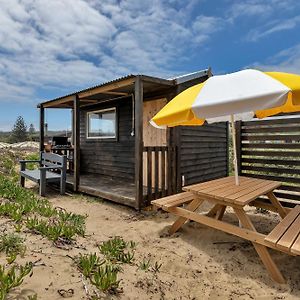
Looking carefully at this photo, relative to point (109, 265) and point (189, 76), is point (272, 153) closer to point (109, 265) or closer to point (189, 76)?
point (189, 76)

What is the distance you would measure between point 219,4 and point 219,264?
729 cm

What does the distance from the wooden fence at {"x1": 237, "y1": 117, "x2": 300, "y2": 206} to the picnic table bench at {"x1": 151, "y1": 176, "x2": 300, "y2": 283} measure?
0.77 m

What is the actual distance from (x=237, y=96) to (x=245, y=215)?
1386 mm

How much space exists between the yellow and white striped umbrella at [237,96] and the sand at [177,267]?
173cm

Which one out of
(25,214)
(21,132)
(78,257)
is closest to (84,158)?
(25,214)

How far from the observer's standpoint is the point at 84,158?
9758mm

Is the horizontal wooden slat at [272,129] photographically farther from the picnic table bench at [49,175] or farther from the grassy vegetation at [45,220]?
the picnic table bench at [49,175]

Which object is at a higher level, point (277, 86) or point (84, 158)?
point (277, 86)

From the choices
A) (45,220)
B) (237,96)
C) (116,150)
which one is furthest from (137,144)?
(116,150)

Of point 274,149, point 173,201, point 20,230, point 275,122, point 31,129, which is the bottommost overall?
point 20,230

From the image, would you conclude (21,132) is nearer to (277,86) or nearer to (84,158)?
(84,158)

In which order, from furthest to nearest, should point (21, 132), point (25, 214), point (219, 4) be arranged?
point (21, 132), point (219, 4), point (25, 214)

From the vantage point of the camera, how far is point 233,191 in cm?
340

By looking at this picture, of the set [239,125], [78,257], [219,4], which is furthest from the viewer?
[219,4]
